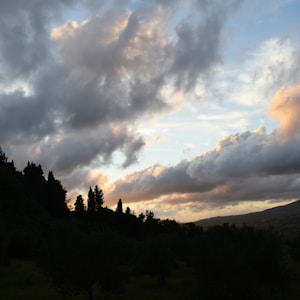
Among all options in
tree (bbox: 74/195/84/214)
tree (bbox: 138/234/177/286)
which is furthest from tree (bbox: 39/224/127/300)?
tree (bbox: 74/195/84/214)

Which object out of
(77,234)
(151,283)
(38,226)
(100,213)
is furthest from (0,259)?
(100,213)

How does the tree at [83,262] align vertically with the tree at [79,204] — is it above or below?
below

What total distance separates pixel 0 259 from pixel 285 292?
116 feet

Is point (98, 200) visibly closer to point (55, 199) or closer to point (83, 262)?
point (55, 199)

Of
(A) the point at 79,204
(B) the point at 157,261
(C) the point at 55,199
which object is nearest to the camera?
(B) the point at 157,261

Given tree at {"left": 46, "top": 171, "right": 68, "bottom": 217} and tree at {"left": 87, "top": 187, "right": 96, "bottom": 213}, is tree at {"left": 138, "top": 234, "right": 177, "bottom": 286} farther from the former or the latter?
tree at {"left": 87, "top": 187, "right": 96, "bottom": 213}

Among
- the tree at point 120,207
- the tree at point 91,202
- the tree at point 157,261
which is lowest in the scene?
the tree at point 157,261

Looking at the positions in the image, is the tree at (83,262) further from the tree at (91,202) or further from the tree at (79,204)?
the tree at (91,202)

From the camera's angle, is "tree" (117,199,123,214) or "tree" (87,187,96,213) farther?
"tree" (87,187,96,213)

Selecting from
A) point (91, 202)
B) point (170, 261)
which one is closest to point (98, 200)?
point (91, 202)

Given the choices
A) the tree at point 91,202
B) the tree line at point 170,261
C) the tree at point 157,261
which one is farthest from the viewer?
the tree at point 91,202

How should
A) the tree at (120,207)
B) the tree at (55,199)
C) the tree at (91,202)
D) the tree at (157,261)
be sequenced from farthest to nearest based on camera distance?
the tree at (91,202), the tree at (120,207), the tree at (55,199), the tree at (157,261)

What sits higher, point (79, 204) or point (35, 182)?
point (35, 182)

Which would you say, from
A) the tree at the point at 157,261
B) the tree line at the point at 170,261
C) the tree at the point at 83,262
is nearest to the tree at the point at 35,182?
the tree line at the point at 170,261
